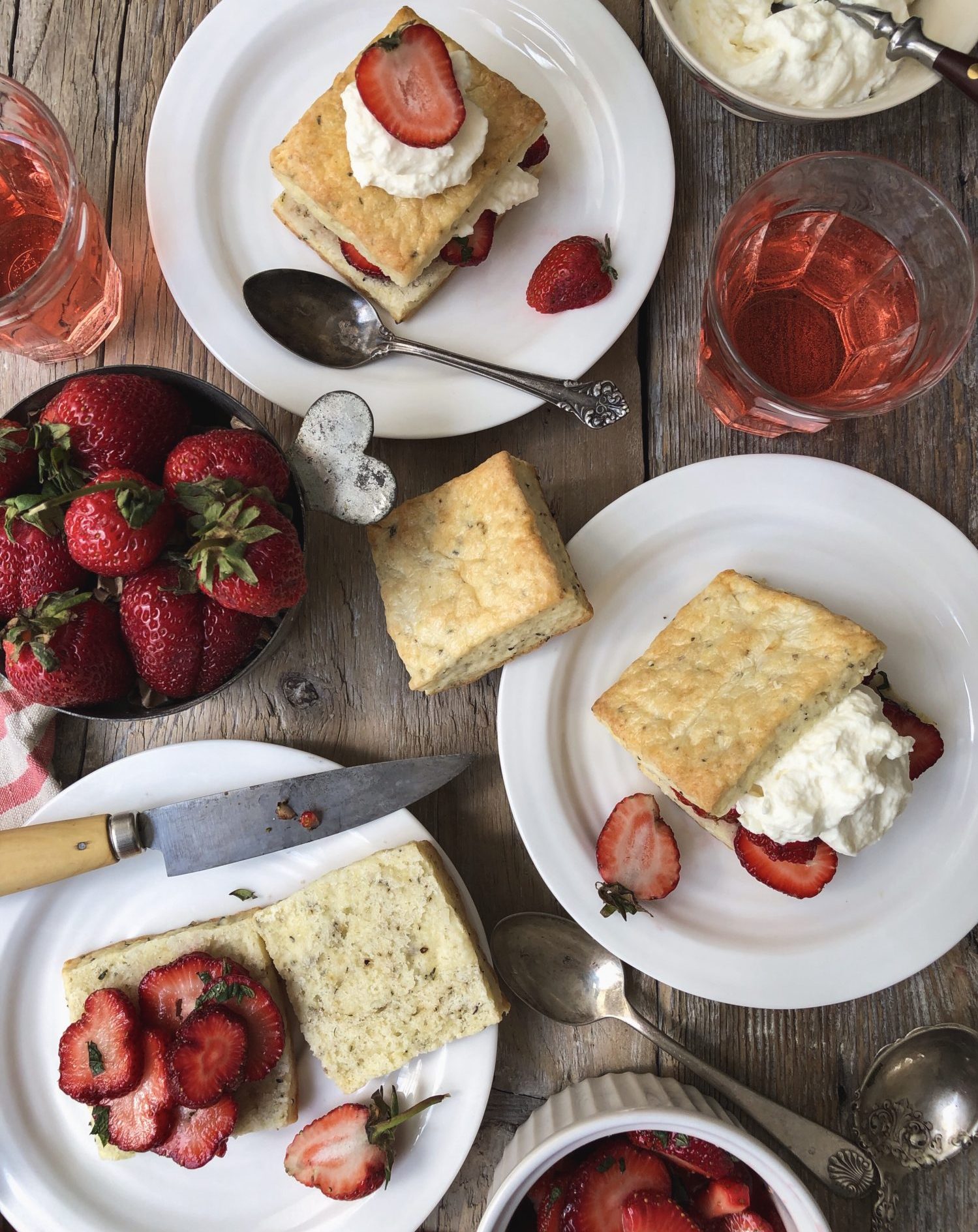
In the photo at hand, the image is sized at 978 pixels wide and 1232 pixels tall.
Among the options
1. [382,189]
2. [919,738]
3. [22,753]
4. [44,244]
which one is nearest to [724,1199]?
[919,738]

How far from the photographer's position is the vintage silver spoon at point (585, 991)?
2121 millimetres

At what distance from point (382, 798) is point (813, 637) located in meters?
1.02

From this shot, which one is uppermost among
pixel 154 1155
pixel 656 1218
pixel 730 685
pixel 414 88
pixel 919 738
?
pixel 414 88

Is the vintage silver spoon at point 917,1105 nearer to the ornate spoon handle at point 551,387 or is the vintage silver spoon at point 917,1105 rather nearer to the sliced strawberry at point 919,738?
the sliced strawberry at point 919,738

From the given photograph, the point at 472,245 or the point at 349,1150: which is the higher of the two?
the point at 472,245

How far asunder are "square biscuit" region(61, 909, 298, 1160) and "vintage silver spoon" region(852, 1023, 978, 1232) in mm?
1371

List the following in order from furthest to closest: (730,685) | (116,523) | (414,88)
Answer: (730,685) < (414,88) < (116,523)

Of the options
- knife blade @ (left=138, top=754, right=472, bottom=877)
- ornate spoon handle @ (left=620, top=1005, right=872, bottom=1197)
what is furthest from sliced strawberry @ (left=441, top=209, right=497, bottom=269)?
ornate spoon handle @ (left=620, top=1005, right=872, bottom=1197)

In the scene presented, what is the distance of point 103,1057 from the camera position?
1982 mm

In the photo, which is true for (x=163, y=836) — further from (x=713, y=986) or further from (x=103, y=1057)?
(x=713, y=986)

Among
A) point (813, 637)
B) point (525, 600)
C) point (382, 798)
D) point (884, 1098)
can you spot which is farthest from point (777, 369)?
point (884, 1098)

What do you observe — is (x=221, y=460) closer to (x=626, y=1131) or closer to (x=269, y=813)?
(x=269, y=813)

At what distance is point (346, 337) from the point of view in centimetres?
211

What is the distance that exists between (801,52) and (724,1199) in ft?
8.00
